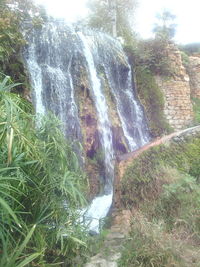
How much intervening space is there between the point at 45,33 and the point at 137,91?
398 cm

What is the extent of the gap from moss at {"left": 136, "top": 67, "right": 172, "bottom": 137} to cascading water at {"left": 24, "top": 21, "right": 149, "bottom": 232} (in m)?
0.37

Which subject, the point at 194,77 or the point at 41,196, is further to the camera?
the point at 194,77

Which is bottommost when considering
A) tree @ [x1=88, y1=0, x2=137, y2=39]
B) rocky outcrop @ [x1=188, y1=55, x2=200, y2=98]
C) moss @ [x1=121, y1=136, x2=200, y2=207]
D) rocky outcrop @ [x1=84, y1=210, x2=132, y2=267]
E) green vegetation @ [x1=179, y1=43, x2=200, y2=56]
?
rocky outcrop @ [x1=84, y1=210, x2=132, y2=267]

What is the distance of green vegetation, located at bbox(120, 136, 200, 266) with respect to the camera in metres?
2.78

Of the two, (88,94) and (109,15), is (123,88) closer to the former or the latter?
(88,94)

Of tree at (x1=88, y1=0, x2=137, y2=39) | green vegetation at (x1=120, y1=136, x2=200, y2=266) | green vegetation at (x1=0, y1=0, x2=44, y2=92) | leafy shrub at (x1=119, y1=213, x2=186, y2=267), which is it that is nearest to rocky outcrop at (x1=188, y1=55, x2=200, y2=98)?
tree at (x1=88, y1=0, x2=137, y2=39)

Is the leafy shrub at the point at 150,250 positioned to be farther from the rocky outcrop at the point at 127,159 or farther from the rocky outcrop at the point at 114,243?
the rocky outcrop at the point at 127,159

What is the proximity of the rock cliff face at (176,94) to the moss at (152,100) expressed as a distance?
25cm

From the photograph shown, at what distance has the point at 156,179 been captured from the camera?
4.23 m

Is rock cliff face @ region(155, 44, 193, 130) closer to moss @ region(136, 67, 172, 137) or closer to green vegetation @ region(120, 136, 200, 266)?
moss @ region(136, 67, 172, 137)

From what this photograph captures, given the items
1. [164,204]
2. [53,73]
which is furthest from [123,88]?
[164,204]

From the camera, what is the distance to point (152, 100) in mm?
11000

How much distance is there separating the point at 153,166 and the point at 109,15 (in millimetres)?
16465

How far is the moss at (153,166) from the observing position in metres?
4.27
